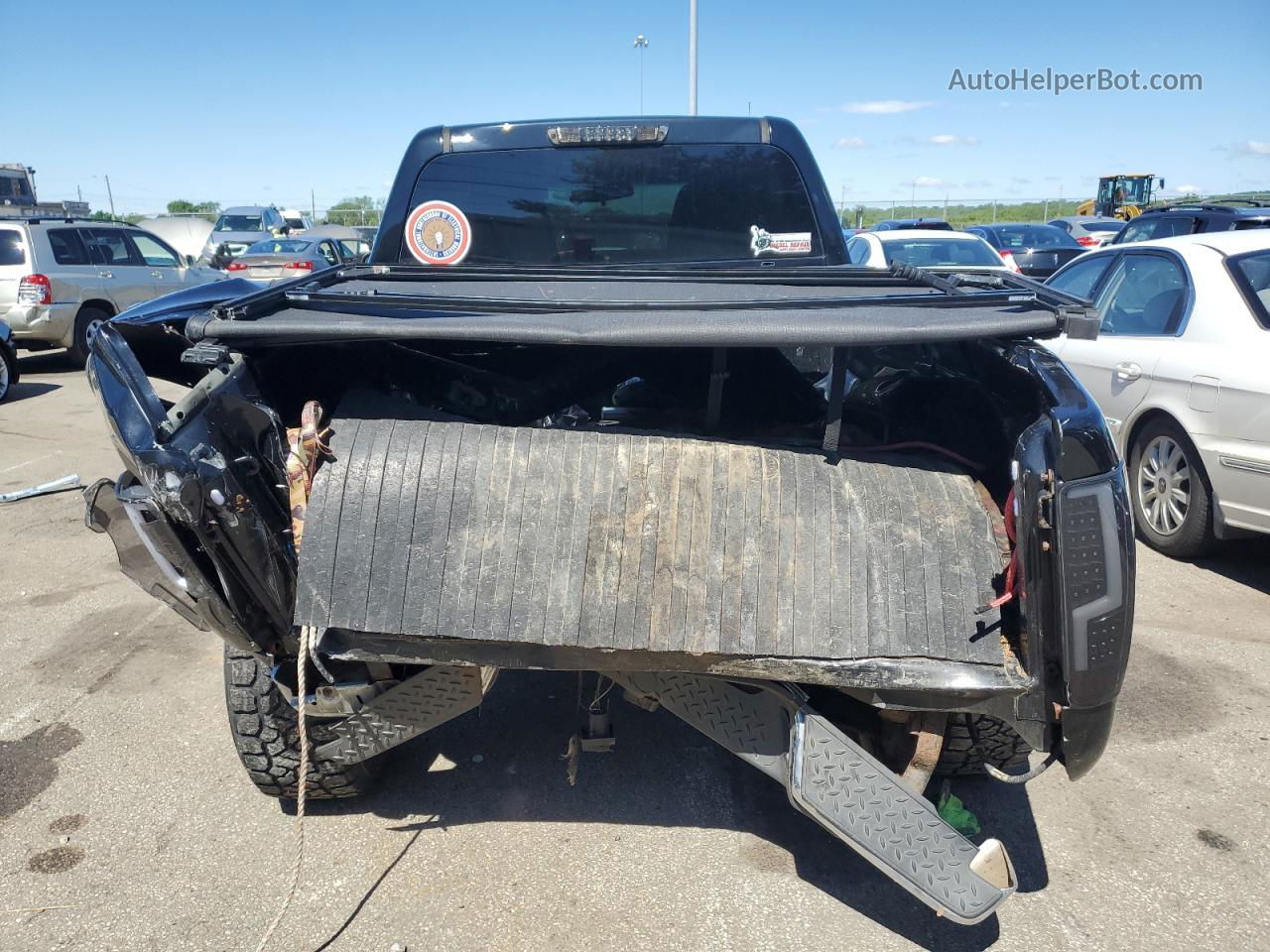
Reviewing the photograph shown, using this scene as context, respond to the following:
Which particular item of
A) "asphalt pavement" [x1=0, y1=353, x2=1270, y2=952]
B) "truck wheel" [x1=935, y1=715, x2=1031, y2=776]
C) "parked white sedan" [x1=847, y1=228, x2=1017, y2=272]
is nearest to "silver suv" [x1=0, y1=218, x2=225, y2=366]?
"asphalt pavement" [x1=0, y1=353, x2=1270, y2=952]

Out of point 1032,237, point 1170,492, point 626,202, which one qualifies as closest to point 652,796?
point 626,202

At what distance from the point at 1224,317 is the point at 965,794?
3136 millimetres

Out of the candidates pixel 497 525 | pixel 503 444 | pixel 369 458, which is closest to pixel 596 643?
pixel 497 525

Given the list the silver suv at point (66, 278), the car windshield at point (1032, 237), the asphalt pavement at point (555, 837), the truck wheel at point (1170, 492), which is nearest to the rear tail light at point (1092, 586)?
the asphalt pavement at point (555, 837)

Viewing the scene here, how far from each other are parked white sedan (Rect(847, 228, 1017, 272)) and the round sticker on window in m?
7.82

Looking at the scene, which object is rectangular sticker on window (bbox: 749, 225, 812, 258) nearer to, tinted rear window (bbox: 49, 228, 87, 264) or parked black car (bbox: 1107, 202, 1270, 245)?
parked black car (bbox: 1107, 202, 1270, 245)

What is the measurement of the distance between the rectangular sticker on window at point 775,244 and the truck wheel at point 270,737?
96.7 inches

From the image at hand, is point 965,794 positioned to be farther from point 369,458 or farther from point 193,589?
point 193,589

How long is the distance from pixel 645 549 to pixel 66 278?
37.6 feet

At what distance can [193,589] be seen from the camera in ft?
7.22

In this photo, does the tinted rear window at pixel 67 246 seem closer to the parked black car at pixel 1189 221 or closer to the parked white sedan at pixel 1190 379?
the parked white sedan at pixel 1190 379

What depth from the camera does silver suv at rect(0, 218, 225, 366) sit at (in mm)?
10758

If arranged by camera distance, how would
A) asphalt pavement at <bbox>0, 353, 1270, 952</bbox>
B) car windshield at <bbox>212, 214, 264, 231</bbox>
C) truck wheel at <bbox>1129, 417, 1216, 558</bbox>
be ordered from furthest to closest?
car windshield at <bbox>212, 214, 264, 231</bbox> < truck wheel at <bbox>1129, 417, 1216, 558</bbox> < asphalt pavement at <bbox>0, 353, 1270, 952</bbox>

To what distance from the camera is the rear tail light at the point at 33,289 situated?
1073cm
